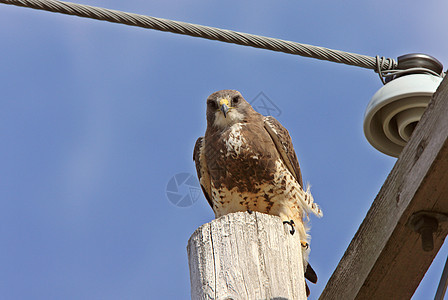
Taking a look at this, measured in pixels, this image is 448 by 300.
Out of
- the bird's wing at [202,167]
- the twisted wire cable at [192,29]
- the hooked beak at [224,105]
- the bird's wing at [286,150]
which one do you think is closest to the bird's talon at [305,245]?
the bird's wing at [286,150]

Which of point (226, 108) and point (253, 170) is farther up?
point (226, 108)

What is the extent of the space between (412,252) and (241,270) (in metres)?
0.59

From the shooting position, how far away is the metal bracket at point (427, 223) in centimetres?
196

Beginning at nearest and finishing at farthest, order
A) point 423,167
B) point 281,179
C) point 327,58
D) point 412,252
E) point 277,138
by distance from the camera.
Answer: point 423,167
point 412,252
point 327,58
point 281,179
point 277,138

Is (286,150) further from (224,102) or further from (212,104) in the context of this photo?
(212,104)

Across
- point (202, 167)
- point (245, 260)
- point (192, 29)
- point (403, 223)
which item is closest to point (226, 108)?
point (202, 167)

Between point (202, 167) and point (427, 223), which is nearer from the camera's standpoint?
point (427, 223)

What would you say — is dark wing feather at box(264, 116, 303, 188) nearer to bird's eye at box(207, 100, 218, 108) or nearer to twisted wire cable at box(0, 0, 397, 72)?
bird's eye at box(207, 100, 218, 108)

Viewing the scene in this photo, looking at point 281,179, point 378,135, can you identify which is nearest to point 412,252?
point 378,135

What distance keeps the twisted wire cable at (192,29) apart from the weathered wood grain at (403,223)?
4.20ft

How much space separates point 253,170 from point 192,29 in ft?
5.16

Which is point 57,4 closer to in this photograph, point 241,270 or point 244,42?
point 244,42

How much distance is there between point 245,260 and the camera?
2115 mm

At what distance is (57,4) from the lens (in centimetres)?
308
